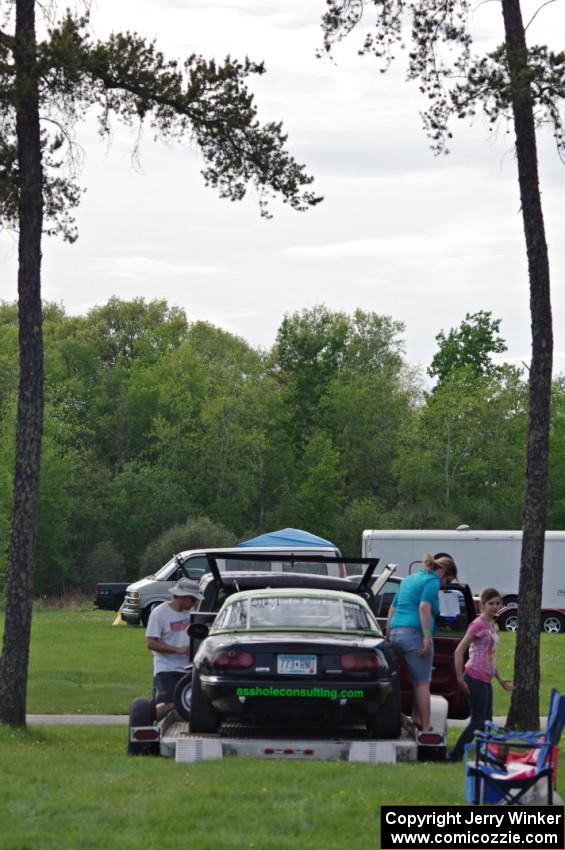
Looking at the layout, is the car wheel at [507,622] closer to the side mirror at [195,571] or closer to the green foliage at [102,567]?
the side mirror at [195,571]

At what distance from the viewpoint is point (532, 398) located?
1488cm

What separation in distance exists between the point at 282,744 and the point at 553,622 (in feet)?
98.5

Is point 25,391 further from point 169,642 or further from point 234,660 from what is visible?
point 234,660

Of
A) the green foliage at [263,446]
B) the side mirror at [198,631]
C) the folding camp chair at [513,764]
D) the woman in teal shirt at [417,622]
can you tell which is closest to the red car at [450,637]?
the woman in teal shirt at [417,622]

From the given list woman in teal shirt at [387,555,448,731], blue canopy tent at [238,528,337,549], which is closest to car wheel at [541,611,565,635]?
blue canopy tent at [238,528,337,549]

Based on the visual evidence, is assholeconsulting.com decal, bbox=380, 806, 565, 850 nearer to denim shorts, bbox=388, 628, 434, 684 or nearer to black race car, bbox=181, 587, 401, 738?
black race car, bbox=181, 587, 401, 738

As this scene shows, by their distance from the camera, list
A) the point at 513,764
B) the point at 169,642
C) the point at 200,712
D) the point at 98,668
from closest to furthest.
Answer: the point at 513,764
the point at 200,712
the point at 169,642
the point at 98,668

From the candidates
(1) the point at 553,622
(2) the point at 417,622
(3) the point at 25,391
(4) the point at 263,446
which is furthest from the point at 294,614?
(4) the point at 263,446

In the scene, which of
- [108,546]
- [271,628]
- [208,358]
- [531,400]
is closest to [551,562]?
[531,400]

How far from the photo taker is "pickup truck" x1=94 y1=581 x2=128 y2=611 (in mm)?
43156

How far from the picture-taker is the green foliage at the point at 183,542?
2625 inches

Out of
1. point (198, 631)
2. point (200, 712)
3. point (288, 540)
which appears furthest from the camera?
point (288, 540)

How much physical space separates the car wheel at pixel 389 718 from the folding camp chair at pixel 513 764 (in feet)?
7.12

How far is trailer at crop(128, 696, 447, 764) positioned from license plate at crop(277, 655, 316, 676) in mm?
536
